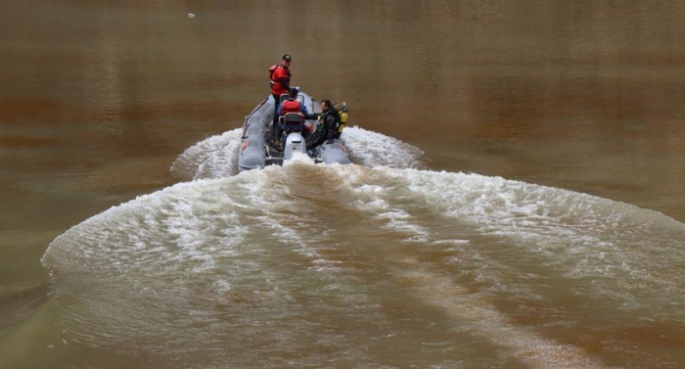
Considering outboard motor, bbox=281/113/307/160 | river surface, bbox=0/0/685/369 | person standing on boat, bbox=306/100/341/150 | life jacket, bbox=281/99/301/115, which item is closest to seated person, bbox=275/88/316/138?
life jacket, bbox=281/99/301/115

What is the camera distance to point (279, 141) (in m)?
18.6

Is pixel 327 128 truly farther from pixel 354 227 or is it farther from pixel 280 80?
pixel 354 227

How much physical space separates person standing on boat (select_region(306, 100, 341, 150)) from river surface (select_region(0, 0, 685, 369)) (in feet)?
5.08

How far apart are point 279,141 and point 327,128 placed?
1384mm

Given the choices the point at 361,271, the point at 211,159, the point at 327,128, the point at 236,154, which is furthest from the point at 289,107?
the point at 361,271

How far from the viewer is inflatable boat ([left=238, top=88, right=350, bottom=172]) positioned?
1661cm

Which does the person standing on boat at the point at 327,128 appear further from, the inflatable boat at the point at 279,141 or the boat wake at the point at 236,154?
the boat wake at the point at 236,154

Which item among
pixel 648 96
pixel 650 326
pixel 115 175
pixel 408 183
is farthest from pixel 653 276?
pixel 648 96

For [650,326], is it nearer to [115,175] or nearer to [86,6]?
[115,175]

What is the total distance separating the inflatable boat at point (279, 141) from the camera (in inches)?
654

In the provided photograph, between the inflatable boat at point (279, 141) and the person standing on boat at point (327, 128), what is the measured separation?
14cm

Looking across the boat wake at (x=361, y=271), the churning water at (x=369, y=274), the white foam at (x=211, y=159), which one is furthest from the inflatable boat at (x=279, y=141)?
the boat wake at (x=361, y=271)

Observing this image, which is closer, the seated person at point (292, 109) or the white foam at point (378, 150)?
the seated person at point (292, 109)

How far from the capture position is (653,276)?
10.9 metres
